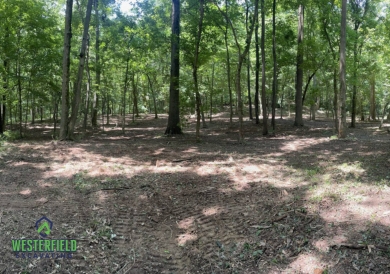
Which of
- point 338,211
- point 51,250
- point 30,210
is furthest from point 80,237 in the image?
point 338,211

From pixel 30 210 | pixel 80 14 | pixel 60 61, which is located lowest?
pixel 30 210

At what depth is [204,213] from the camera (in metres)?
5.60

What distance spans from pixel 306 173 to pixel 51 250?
19.3 ft

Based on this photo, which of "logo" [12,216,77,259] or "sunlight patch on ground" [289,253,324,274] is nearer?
"sunlight patch on ground" [289,253,324,274]

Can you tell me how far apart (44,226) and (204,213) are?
2.80 metres

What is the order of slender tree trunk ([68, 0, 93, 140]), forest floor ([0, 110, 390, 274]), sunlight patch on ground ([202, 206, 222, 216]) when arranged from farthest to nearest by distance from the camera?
slender tree trunk ([68, 0, 93, 140]) < sunlight patch on ground ([202, 206, 222, 216]) < forest floor ([0, 110, 390, 274])

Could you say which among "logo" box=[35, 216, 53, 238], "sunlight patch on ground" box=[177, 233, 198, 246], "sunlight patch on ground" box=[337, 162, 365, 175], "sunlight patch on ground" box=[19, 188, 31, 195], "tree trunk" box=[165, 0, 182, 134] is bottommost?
"sunlight patch on ground" box=[177, 233, 198, 246]

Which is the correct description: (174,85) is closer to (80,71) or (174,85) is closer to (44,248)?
(80,71)

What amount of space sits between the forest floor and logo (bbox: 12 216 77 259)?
0.08m

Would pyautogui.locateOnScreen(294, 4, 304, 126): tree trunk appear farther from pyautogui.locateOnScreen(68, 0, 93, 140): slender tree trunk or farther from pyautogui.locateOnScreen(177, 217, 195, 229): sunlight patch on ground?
pyautogui.locateOnScreen(177, 217, 195, 229): sunlight patch on ground

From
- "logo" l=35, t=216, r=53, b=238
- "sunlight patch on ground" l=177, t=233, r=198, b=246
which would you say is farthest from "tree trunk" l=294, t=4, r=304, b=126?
"logo" l=35, t=216, r=53, b=238

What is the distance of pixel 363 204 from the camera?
5.10 metres

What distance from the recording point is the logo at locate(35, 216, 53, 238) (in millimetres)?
4697

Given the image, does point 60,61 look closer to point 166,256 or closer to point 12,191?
point 12,191
